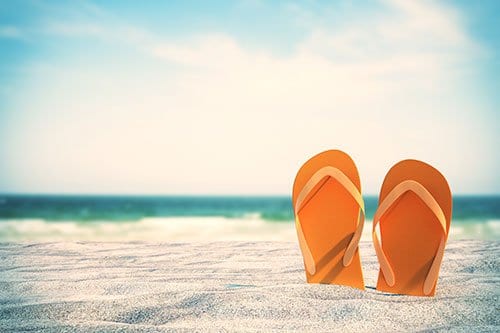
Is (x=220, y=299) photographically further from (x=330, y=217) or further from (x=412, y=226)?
(x=412, y=226)

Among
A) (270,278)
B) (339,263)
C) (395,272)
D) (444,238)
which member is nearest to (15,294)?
(270,278)

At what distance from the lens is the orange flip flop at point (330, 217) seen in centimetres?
221

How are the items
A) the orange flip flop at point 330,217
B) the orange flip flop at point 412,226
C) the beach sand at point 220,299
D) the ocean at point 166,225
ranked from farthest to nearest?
the ocean at point 166,225
the orange flip flop at point 330,217
the orange flip flop at point 412,226
the beach sand at point 220,299

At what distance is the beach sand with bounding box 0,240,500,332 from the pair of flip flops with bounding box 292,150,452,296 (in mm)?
121

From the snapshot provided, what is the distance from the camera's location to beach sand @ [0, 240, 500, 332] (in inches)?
62.4

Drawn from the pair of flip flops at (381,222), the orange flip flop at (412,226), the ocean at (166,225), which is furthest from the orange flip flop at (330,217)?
the ocean at (166,225)

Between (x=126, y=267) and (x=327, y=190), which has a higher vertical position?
(x=327, y=190)

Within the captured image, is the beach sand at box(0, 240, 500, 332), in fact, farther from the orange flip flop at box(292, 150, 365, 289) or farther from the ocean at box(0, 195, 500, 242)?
the ocean at box(0, 195, 500, 242)

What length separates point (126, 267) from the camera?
113 inches

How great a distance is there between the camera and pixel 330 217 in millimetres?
2295

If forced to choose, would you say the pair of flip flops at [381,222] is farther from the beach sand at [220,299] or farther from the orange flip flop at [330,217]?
the beach sand at [220,299]

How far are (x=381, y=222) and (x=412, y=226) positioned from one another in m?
0.14

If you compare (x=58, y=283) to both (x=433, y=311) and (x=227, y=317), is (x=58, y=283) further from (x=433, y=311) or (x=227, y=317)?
(x=433, y=311)

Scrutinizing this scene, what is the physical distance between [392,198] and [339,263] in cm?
38
